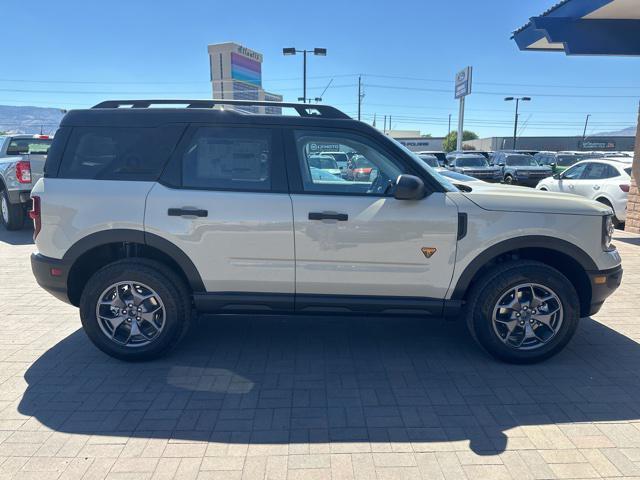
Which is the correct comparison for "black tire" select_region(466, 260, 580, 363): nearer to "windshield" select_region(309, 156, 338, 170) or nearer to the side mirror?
the side mirror

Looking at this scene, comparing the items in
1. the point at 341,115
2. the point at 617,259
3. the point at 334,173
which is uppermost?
the point at 341,115

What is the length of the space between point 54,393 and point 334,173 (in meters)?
2.65

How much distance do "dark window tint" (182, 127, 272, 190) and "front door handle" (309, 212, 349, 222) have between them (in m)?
0.53

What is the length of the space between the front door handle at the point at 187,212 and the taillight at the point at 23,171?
698 cm

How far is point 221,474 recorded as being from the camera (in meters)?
2.53

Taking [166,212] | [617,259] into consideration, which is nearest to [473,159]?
[617,259]

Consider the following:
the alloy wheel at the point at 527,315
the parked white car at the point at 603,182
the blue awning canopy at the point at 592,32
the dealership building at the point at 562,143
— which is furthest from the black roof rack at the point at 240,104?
the dealership building at the point at 562,143

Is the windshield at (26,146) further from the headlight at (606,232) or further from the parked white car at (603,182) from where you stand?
the parked white car at (603,182)

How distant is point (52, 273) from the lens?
3.74 m

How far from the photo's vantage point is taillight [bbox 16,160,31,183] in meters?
8.79

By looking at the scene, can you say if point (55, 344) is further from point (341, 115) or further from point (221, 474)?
point (341, 115)

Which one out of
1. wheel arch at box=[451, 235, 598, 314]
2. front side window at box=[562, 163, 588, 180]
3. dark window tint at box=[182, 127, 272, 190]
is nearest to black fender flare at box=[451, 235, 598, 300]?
wheel arch at box=[451, 235, 598, 314]

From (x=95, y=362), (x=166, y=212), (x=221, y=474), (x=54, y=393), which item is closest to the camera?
(x=221, y=474)

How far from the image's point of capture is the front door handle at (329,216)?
11.4 ft
